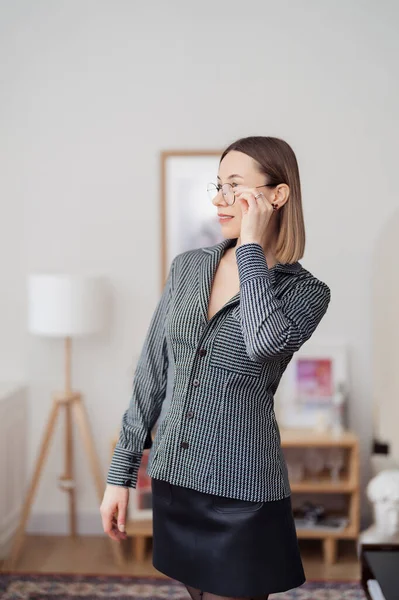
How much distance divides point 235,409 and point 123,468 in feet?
0.93

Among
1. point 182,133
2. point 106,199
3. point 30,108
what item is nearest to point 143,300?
point 106,199

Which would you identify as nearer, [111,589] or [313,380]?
[111,589]

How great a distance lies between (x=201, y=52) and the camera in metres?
3.70

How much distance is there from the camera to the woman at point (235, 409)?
1.50m

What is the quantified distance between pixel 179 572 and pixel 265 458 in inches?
11.7

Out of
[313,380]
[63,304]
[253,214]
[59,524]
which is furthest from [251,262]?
[59,524]

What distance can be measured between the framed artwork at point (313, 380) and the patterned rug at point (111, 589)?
32.6 inches

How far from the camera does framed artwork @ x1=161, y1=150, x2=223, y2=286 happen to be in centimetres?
373

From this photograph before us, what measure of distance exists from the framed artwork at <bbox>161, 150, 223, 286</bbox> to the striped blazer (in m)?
2.12

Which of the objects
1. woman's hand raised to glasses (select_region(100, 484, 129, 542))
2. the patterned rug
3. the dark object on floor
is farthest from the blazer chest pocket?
the patterned rug

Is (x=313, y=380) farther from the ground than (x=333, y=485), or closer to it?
farther from the ground

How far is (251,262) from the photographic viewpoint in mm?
1513

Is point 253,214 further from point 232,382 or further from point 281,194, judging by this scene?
point 232,382

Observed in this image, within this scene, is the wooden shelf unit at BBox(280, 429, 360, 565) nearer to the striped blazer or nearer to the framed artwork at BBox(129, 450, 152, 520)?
the framed artwork at BBox(129, 450, 152, 520)
